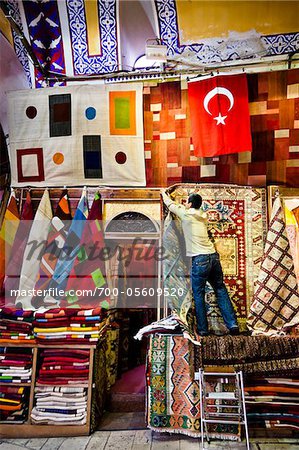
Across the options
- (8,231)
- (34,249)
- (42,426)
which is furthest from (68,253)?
(42,426)

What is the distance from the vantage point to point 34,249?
13.2ft

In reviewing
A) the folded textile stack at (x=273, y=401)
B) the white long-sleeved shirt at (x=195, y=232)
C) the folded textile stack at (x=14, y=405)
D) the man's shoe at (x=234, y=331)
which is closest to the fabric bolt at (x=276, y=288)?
the man's shoe at (x=234, y=331)

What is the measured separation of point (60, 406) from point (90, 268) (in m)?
1.30

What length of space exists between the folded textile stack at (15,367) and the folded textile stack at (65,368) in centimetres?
12

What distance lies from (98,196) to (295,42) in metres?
2.71

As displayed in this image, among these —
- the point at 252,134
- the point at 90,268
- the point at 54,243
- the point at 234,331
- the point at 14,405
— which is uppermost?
the point at 252,134

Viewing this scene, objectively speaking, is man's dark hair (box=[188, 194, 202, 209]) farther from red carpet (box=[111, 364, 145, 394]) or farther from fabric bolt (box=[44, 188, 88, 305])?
red carpet (box=[111, 364, 145, 394])

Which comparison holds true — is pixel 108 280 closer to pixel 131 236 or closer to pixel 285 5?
pixel 131 236

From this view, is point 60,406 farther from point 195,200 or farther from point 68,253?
point 195,200

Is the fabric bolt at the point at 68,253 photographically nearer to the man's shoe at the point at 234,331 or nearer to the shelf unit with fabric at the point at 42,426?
the shelf unit with fabric at the point at 42,426

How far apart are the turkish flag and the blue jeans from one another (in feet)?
3.80

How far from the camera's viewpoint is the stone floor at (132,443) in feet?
9.50

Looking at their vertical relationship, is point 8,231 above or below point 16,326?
above

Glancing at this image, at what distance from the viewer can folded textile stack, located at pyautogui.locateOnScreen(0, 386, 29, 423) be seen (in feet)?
10.6
